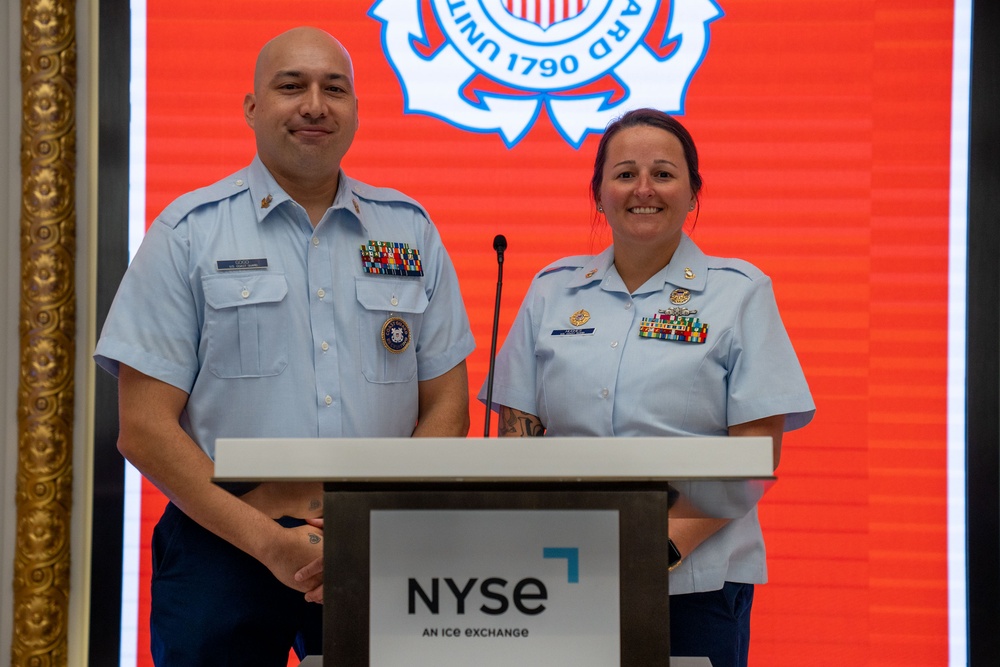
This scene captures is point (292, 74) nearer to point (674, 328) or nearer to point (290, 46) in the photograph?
point (290, 46)

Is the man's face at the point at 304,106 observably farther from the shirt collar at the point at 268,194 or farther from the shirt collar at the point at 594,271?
the shirt collar at the point at 594,271

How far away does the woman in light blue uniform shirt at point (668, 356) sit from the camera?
5.70ft

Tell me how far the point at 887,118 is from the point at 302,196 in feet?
5.86

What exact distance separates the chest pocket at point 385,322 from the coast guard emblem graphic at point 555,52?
1.09m

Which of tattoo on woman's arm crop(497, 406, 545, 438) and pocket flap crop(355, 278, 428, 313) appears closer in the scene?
pocket flap crop(355, 278, 428, 313)

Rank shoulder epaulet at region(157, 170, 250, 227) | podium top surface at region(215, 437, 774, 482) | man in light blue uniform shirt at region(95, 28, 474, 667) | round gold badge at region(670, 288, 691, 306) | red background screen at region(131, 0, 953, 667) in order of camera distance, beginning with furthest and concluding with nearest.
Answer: red background screen at region(131, 0, 953, 667) < round gold badge at region(670, 288, 691, 306) < shoulder epaulet at region(157, 170, 250, 227) < man in light blue uniform shirt at region(95, 28, 474, 667) < podium top surface at region(215, 437, 774, 482)

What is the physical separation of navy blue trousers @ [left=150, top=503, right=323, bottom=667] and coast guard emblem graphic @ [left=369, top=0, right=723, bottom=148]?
5.12ft

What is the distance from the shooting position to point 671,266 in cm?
191

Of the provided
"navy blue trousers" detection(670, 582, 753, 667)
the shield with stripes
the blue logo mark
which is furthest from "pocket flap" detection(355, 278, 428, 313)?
the shield with stripes

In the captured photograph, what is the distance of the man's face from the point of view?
1.77 metres

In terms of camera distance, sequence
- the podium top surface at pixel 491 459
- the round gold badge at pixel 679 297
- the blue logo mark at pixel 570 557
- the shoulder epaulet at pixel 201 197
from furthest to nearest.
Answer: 1. the round gold badge at pixel 679 297
2. the shoulder epaulet at pixel 201 197
3. the blue logo mark at pixel 570 557
4. the podium top surface at pixel 491 459

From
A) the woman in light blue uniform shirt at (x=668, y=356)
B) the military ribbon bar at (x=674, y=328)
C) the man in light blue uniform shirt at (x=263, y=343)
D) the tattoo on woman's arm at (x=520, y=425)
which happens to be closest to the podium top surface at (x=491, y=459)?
the man in light blue uniform shirt at (x=263, y=343)

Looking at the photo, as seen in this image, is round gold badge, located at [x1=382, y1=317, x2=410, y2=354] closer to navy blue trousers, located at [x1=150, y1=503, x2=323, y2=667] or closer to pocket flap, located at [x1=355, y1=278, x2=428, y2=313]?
pocket flap, located at [x1=355, y1=278, x2=428, y2=313]

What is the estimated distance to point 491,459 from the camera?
944 mm
